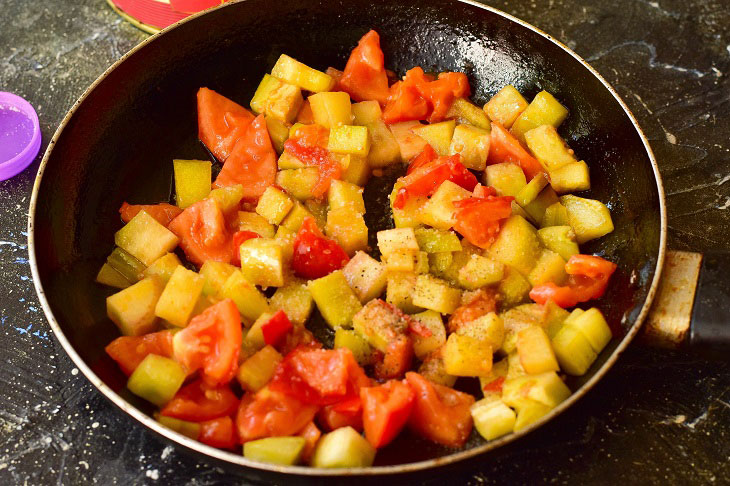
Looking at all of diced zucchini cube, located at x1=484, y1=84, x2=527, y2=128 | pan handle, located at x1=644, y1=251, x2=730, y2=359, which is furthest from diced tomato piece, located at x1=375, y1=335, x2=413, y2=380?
diced zucchini cube, located at x1=484, y1=84, x2=527, y2=128

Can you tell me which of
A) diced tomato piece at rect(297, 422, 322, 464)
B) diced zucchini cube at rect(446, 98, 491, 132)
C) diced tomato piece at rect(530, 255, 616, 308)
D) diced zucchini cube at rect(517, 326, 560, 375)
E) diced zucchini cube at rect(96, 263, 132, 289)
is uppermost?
diced zucchini cube at rect(446, 98, 491, 132)

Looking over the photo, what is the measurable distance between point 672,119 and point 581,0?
72 centimetres

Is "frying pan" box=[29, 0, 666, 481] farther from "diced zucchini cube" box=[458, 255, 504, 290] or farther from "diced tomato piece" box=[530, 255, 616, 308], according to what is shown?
"diced zucchini cube" box=[458, 255, 504, 290]

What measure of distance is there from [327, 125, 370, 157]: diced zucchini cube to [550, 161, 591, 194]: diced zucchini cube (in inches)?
24.5

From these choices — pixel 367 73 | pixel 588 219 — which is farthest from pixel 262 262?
pixel 588 219

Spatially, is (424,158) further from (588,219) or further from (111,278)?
(111,278)

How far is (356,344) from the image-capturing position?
1.82 m

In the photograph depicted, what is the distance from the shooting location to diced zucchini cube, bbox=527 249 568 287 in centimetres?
196

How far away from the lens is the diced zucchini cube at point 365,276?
1.96 meters

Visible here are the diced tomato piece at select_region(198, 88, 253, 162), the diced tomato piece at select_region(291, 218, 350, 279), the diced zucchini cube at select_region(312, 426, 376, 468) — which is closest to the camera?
the diced zucchini cube at select_region(312, 426, 376, 468)

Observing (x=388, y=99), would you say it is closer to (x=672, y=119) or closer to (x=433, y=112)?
(x=433, y=112)

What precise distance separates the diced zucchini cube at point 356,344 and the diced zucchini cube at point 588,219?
763 millimetres

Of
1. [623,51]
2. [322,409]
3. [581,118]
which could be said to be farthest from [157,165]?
[623,51]

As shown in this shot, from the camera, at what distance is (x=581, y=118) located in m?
2.27
